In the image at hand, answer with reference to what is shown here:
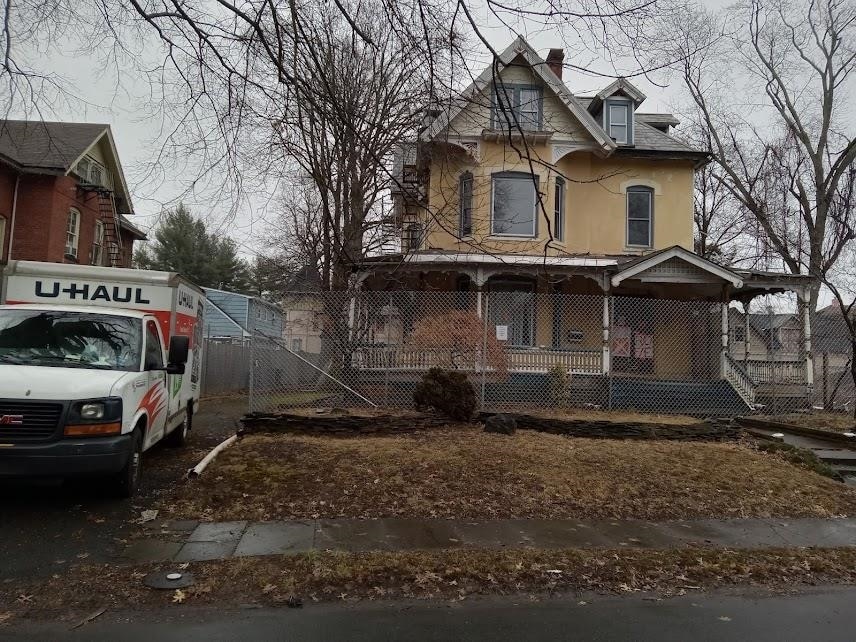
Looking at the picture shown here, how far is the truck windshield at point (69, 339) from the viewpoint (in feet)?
19.2

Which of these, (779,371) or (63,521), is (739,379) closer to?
(779,371)

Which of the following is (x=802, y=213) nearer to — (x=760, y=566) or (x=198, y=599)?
(x=760, y=566)

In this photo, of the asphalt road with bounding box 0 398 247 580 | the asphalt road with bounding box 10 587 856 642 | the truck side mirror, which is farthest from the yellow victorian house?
the asphalt road with bounding box 10 587 856 642

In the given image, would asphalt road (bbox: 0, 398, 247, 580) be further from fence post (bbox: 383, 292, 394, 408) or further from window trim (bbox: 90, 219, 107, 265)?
window trim (bbox: 90, 219, 107, 265)

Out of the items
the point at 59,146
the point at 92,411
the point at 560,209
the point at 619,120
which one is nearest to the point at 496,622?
the point at 92,411

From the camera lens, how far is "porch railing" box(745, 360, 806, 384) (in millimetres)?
14195

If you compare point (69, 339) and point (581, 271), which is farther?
point (581, 271)

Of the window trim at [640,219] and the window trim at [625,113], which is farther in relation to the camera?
the window trim at [625,113]

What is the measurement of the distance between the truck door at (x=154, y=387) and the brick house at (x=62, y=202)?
514 inches

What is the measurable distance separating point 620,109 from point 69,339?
1687cm

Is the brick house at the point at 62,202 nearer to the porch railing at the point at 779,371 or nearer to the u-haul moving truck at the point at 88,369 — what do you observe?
the u-haul moving truck at the point at 88,369

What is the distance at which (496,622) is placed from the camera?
12.3ft

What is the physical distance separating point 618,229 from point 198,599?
15923mm

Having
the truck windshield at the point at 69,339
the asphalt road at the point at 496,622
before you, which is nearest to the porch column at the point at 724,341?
the asphalt road at the point at 496,622
